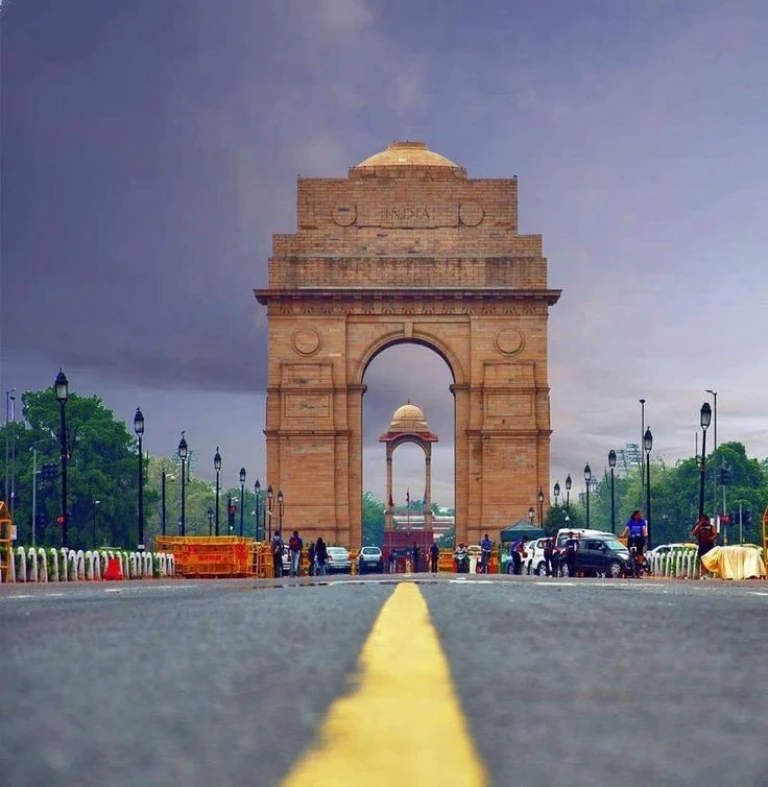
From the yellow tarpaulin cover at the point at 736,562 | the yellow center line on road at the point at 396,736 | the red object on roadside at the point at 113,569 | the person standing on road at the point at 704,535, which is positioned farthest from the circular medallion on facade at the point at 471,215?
the yellow center line on road at the point at 396,736

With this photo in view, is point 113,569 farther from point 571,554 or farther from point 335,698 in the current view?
point 335,698

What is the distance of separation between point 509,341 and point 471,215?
20.0 ft

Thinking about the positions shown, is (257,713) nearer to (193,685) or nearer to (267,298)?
(193,685)

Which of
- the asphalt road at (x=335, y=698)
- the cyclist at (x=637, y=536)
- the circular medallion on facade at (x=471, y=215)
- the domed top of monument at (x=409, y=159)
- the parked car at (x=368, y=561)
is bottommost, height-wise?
the parked car at (x=368, y=561)

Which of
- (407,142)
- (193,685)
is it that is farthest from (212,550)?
(193,685)

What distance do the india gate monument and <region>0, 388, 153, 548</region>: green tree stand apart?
14934mm

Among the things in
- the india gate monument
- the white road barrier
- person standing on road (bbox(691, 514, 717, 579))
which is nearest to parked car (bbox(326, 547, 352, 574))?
the india gate monument

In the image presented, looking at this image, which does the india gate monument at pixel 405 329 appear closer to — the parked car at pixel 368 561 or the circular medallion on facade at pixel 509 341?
the circular medallion on facade at pixel 509 341

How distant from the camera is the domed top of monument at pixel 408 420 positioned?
128 meters

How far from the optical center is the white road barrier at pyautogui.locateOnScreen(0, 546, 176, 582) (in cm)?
3158

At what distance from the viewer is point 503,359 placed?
7300 centimetres

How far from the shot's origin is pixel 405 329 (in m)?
73.1

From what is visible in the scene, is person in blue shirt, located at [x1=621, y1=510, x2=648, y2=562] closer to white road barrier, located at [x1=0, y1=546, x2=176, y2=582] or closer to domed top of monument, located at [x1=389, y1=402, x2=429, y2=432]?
white road barrier, located at [x1=0, y1=546, x2=176, y2=582]

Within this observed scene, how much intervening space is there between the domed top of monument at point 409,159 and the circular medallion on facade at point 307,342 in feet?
27.2
